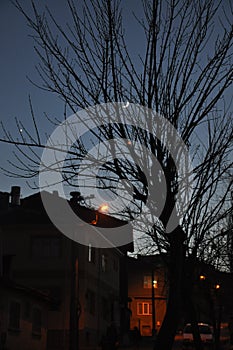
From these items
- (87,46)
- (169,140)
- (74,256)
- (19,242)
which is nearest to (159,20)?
(87,46)

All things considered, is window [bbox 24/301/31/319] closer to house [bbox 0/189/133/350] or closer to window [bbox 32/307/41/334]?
window [bbox 32/307/41/334]

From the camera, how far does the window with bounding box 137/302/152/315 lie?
66125 millimetres

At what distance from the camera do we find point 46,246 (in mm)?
35312

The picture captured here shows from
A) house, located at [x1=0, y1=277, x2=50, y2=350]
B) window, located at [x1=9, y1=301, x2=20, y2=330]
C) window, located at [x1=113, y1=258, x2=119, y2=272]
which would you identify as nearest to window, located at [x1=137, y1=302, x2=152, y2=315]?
window, located at [x1=113, y1=258, x2=119, y2=272]

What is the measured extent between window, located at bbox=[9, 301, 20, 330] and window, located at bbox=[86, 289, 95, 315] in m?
10.8

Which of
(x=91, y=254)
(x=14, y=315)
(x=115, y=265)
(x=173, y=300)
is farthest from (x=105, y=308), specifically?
(x=173, y=300)

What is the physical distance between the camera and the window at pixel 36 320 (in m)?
27.2

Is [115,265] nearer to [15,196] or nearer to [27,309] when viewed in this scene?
[15,196]

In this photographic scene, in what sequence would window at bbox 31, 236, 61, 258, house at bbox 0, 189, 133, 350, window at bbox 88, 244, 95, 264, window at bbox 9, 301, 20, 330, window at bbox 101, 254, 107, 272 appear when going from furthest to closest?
window at bbox 101, 254, 107, 272 < window at bbox 88, 244, 95, 264 < window at bbox 31, 236, 61, 258 < house at bbox 0, 189, 133, 350 < window at bbox 9, 301, 20, 330

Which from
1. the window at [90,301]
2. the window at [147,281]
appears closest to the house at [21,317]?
the window at [90,301]

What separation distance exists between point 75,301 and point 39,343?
1196cm

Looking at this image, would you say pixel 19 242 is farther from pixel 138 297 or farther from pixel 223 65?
pixel 138 297

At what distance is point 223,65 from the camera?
10.1m

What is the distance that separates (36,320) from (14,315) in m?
3.38
